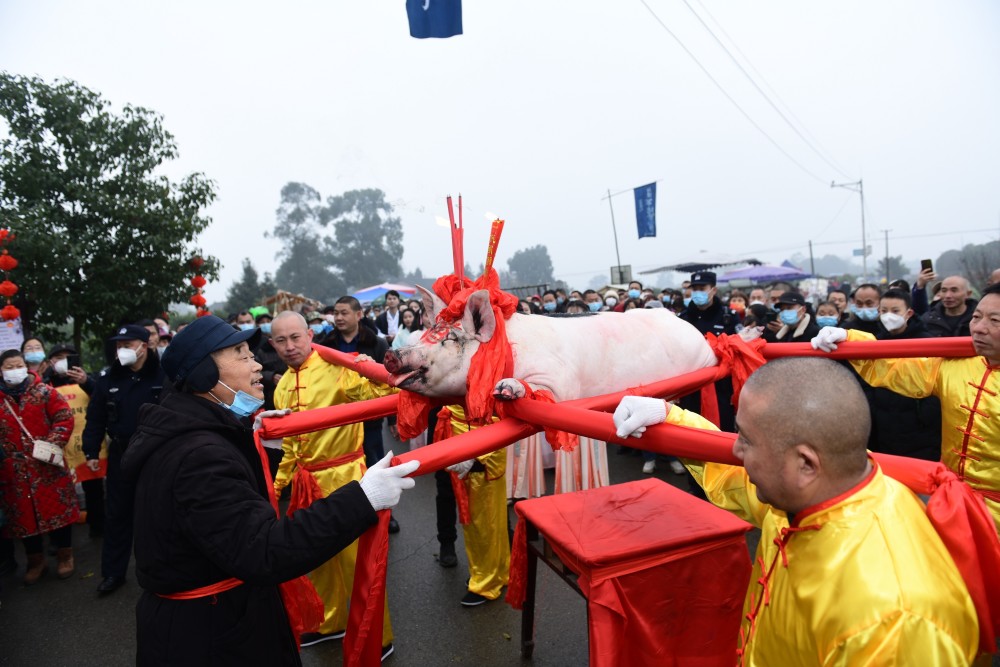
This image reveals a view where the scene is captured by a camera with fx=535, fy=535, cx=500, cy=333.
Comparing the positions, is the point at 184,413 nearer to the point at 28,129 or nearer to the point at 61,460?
the point at 61,460

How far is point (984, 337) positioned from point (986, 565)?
1614 mm

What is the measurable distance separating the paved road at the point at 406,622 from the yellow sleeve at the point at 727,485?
1784mm

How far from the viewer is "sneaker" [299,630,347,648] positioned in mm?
3727

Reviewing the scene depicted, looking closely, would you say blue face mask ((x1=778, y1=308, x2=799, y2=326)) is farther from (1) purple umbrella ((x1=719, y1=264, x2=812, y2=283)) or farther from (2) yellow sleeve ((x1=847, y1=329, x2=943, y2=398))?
(1) purple umbrella ((x1=719, y1=264, x2=812, y2=283))

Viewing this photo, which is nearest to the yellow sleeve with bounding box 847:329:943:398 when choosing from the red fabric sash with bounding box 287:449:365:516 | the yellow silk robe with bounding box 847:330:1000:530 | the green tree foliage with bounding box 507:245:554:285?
the yellow silk robe with bounding box 847:330:1000:530

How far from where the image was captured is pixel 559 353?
2.15 m

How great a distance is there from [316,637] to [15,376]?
3.70m

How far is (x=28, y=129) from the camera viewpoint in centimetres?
788

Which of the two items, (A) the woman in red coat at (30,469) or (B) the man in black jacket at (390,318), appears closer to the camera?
(A) the woman in red coat at (30,469)

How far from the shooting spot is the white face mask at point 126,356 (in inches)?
191

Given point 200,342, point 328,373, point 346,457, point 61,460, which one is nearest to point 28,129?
point 61,460

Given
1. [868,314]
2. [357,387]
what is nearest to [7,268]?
[357,387]

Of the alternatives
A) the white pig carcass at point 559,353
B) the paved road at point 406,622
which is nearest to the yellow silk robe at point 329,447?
the paved road at point 406,622

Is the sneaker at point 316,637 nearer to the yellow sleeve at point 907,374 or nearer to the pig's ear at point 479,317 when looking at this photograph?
the pig's ear at point 479,317
